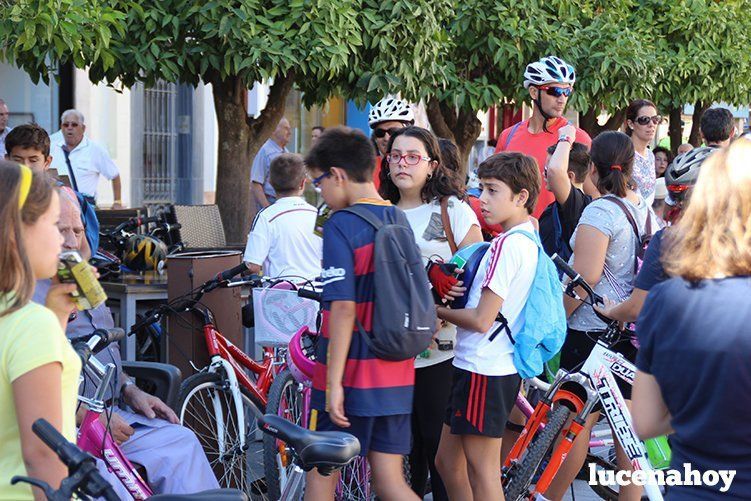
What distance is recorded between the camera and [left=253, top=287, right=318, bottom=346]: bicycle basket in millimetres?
6344

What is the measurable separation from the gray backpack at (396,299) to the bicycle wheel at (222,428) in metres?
1.91

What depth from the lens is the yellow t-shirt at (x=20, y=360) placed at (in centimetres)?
278

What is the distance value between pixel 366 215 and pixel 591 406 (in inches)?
66.0

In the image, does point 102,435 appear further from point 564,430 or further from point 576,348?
point 576,348

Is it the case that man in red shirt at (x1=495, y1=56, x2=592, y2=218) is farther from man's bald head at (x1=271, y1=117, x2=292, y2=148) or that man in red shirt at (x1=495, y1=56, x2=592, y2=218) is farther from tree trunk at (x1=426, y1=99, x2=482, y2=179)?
tree trunk at (x1=426, y1=99, x2=482, y2=179)

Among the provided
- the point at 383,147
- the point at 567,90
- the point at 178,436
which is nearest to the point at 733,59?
the point at 567,90

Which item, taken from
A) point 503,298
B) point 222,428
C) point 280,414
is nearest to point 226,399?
point 222,428

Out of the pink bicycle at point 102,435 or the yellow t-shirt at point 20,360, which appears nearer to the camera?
the yellow t-shirt at point 20,360

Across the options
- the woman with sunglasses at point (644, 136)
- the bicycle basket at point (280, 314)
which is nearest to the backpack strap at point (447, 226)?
the bicycle basket at point (280, 314)

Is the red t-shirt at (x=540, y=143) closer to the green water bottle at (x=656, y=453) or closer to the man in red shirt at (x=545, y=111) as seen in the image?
the man in red shirt at (x=545, y=111)

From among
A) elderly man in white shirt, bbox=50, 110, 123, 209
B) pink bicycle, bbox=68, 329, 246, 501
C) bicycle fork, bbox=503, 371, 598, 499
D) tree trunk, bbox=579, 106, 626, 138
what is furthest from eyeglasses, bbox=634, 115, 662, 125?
tree trunk, bbox=579, 106, 626, 138

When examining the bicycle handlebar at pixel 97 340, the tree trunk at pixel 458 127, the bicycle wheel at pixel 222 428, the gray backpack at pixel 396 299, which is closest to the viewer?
the bicycle handlebar at pixel 97 340

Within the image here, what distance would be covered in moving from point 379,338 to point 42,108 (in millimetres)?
12588

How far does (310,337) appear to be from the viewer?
19.0ft
